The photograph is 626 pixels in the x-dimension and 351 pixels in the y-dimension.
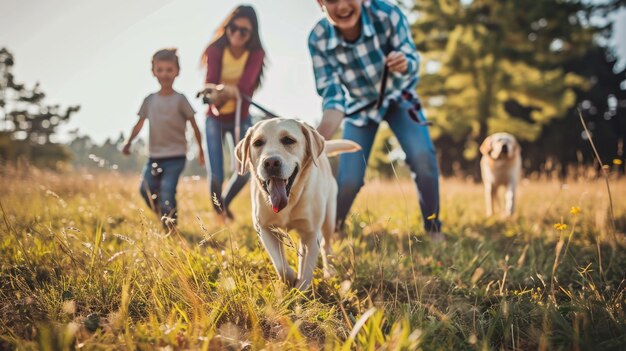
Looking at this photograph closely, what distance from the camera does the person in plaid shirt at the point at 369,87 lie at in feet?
10.8

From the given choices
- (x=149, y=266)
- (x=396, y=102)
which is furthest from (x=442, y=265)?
(x=149, y=266)

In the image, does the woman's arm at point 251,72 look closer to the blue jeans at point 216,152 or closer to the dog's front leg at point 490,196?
the blue jeans at point 216,152

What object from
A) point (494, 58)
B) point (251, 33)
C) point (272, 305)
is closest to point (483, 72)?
point (494, 58)

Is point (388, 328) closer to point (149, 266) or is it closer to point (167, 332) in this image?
point (167, 332)

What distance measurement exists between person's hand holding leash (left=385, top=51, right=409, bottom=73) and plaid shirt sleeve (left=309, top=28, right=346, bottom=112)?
564mm

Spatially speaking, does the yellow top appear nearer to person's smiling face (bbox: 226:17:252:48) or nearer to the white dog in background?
person's smiling face (bbox: 226:17:252:48)

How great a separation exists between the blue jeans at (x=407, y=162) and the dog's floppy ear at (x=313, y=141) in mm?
1151

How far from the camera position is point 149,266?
6.03 ft

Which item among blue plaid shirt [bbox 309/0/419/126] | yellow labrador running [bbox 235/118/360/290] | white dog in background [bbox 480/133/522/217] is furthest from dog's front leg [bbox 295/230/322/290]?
white dog in background [bbox 480/133/522/217]

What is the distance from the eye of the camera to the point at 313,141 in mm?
2150

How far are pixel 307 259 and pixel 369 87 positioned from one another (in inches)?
78.4

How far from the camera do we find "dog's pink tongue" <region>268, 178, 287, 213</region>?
75.7 inches

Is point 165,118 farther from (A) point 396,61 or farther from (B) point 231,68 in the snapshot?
(A) point 396,61

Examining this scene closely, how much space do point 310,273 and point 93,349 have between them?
110cm
